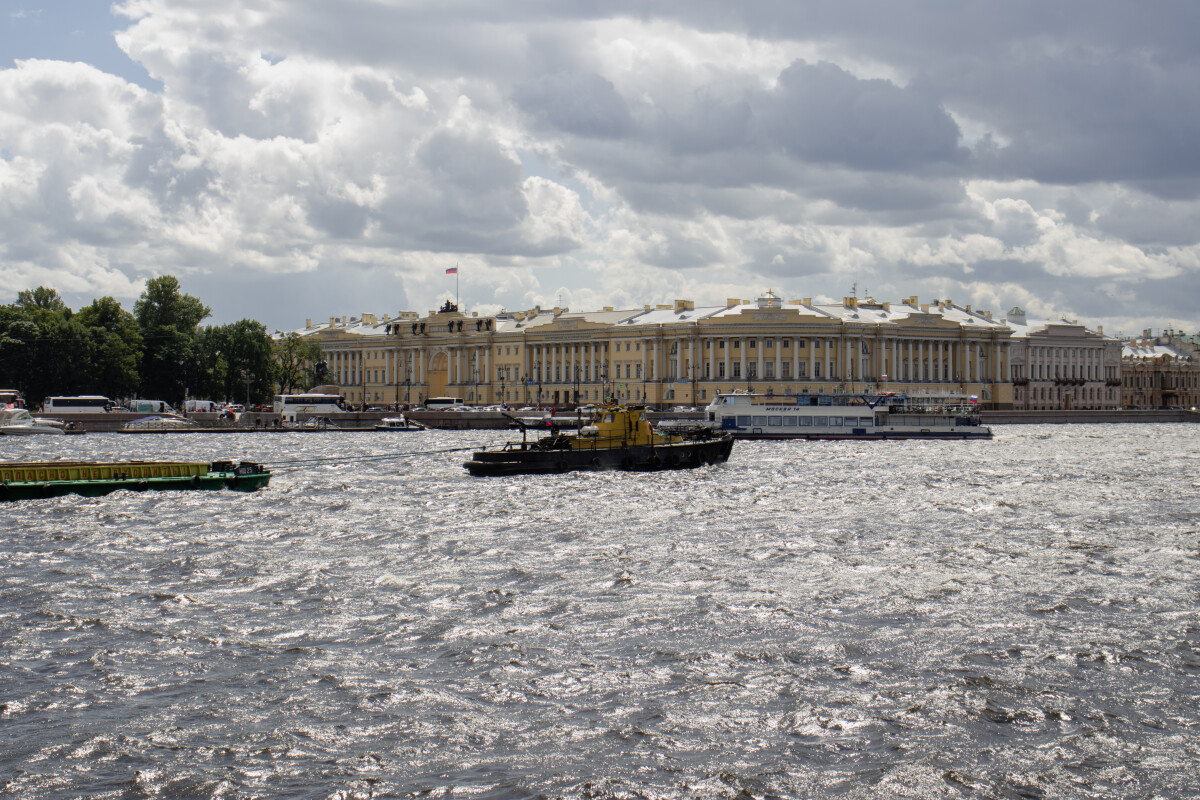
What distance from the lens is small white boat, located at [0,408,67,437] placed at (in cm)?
8200

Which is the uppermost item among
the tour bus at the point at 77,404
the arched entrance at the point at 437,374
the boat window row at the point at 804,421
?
the arched entrance at the point at 437,374

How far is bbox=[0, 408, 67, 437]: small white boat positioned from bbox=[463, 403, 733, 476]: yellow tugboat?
44.8 meters

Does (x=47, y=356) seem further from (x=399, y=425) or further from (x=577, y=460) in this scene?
(x=577, y=460)

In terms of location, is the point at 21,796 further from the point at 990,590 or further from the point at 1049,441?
the point at 1049,441

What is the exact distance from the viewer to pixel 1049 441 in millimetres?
82688

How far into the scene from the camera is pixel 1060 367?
158375 mm

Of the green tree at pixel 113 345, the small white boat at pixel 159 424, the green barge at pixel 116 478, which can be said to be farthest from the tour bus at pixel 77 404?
the green barge at pixel 116 478

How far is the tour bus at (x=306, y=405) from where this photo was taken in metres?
105

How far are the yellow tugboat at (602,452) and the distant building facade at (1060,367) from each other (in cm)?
10876

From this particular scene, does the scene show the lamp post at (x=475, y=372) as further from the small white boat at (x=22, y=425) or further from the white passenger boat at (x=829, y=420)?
the white passenger boat at (x=829, y=420)

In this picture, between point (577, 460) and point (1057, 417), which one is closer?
point (577, 460)

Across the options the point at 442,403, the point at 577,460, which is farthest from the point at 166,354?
the point at 577,460

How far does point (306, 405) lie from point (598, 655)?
94665 millimetres

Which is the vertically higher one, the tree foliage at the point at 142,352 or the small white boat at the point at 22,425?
the tree foliage at the point at 142,352
